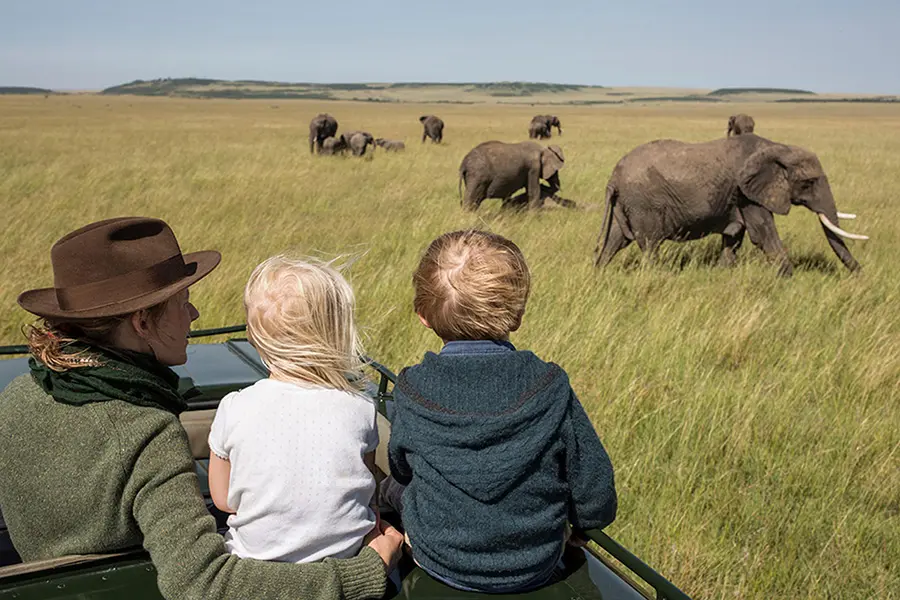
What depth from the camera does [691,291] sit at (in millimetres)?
7434

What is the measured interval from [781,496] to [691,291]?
12.4ft

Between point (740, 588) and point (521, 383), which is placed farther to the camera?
point (740, 588)

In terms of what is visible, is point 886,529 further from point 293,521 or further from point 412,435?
point 293,521

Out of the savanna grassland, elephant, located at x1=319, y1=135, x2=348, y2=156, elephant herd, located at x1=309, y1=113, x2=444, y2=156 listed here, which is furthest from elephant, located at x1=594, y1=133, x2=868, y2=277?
elephant, located at x1=319, y1=135, x2=348, y2=156

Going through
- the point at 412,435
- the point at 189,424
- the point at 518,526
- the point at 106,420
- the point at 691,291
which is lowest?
the point at 691,291

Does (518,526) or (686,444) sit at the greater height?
(518,526)

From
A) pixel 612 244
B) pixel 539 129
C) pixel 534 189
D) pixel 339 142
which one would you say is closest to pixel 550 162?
pixel 534 189

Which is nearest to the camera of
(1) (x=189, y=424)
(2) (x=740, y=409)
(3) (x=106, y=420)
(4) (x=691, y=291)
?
(3) (x=106, y=420)

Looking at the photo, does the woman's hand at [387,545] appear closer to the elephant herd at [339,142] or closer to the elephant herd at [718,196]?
the elephant herd at [718,196]

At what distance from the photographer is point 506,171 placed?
43.4 feet

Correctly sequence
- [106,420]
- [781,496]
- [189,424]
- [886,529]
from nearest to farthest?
[106,420]
[189,424]
[886,529]
[781,496]

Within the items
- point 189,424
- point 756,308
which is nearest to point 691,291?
point 756,308

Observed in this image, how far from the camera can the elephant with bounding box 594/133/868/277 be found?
8789 mm

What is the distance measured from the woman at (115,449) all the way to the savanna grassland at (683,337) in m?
0.63
